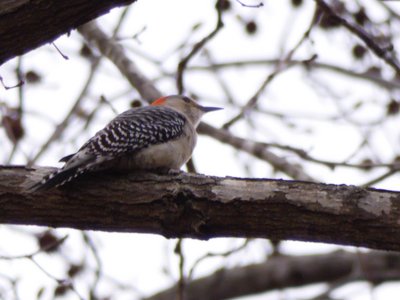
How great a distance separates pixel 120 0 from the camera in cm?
350

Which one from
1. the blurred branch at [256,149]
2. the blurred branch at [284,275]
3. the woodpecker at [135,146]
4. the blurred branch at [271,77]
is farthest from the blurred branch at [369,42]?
the blurred branch at [284,275]

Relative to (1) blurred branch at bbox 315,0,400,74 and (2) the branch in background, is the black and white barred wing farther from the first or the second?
(1) blurred branch at bbox 315,0,400,74

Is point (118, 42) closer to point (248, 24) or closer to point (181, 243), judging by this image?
point (248, 24)

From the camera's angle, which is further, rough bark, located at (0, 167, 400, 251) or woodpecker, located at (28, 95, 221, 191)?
woodpecker, located at (28, 95, 221, 191)

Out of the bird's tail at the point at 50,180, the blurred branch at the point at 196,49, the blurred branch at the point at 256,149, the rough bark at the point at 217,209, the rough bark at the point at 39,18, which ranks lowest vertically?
the rough bark at the point at 217,209

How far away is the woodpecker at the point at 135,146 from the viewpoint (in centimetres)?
417

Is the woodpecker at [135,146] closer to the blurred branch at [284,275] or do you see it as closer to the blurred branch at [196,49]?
the blurred branch at [196,49]

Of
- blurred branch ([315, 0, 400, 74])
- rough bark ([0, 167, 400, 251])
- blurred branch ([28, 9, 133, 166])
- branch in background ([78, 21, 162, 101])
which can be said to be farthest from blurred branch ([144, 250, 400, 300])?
rough bark ([0, 167, 400, 251])

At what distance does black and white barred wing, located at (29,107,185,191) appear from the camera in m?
3.97

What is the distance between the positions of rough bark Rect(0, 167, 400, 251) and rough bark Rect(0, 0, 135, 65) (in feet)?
2.65

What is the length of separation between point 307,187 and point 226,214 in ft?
1.46

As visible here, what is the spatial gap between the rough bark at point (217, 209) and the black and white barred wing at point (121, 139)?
11 centimetres

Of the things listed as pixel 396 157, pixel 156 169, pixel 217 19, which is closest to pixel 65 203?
pixel 156 169

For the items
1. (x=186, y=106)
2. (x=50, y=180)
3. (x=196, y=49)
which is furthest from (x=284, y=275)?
(x=50, y=180)
